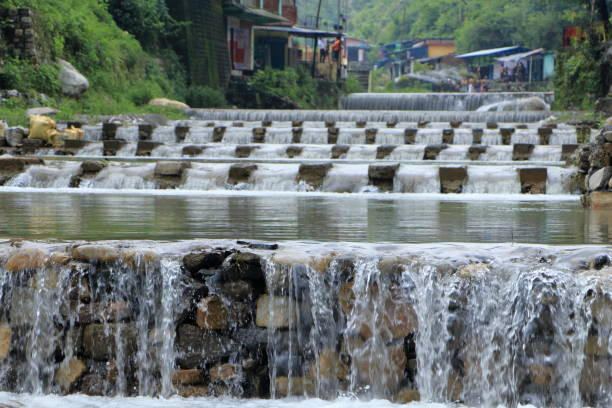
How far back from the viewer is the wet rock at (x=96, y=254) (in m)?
5.29

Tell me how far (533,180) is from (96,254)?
7.89 metres

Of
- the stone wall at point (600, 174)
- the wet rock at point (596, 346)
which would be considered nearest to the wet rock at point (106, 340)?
the wet rock at point (596, 346)

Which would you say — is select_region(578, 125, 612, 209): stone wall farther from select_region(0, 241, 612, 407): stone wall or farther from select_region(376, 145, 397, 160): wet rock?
select_region(376, 145, 397, 160): wet rock

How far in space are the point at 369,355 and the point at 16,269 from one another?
2027 mm

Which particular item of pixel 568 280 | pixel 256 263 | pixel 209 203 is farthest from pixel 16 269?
pixel 209 203

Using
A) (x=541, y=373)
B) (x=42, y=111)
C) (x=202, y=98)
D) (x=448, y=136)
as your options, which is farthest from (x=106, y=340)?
(x=202, y=98)

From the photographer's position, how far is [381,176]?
12312 millimetres

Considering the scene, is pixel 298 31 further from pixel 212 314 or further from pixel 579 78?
pixel 212 314

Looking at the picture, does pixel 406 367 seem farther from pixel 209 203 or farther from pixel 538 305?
pixel 209 203

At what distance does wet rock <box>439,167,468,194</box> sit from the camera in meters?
12.2

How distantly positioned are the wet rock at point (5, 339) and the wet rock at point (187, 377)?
98 centimetres

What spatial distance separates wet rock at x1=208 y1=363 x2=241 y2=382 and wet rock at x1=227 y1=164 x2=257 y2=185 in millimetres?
7463

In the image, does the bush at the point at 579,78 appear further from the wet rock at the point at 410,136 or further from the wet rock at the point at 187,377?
the wet rock at the point at 187,377

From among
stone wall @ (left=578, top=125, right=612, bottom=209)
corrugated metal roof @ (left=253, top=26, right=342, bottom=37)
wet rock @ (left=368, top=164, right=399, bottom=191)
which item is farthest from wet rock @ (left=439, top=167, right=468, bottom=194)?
corrugated metal roof @ (left=253, top=26, right=342, bottom=37)
